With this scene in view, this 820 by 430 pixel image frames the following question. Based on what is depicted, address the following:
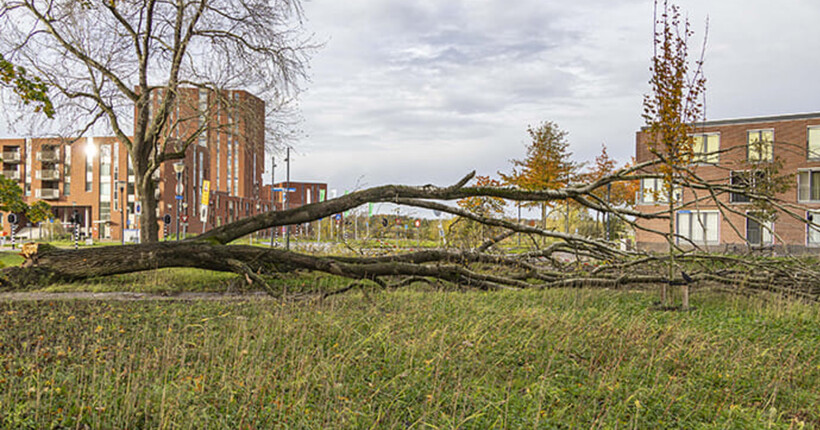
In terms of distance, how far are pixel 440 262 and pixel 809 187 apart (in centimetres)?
3517

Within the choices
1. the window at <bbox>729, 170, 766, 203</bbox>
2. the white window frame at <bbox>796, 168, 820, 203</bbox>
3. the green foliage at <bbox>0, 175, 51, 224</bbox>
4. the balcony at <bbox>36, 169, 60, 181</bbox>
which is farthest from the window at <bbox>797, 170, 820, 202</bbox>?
the balcony at <bbox>36, 169, 60, 181</bbox>

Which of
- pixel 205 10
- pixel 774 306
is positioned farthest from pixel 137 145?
pixel 774 306

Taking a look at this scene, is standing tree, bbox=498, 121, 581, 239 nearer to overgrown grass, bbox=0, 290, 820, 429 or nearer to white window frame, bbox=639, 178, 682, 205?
white window frame, bbox=639, 178, 682, 205

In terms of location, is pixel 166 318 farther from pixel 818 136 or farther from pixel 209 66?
pixel 818 136

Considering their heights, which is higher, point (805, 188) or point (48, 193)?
point (48, 193)

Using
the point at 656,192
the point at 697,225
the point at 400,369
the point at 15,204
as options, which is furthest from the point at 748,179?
the point at 697,225

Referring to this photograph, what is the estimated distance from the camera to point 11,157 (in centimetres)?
6625

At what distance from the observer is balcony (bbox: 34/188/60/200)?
216ft

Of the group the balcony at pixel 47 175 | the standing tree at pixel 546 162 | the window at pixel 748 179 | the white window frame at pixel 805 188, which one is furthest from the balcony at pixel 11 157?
the window at pixel 748 179

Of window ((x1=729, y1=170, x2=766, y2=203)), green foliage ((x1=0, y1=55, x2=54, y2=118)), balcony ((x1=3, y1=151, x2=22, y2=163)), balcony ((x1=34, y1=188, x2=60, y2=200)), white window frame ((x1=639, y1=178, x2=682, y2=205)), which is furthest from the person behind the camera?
balcony ((x1=34, y1=188, x2=60, y2=200))

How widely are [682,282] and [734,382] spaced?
15.5 ft

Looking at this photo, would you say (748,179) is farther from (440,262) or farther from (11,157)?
(11,157)

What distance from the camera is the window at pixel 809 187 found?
123ft

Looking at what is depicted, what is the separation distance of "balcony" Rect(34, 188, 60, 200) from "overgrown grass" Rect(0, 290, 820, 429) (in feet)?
217
